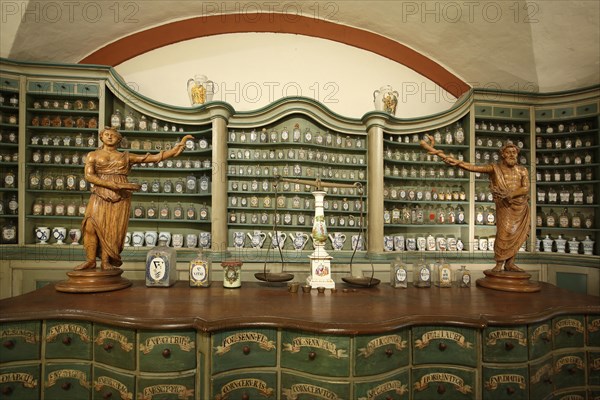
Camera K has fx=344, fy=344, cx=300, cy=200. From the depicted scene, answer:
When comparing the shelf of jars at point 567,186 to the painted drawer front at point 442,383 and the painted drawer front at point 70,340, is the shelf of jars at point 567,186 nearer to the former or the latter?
the painted drawer front at point 442,383

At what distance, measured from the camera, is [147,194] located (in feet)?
13.1

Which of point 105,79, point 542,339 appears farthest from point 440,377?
point 105,79

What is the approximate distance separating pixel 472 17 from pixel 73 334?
15.7ft

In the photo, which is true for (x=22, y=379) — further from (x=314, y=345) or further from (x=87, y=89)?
(x=87, y=89)

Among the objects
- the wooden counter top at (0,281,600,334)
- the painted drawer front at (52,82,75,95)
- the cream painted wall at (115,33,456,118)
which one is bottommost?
the wooden counter top at (0,281,600,334)

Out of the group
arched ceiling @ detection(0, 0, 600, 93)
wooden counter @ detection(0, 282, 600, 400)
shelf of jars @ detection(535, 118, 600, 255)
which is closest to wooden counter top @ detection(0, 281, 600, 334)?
wooden counter @ detection(0, 282, 600, 400)

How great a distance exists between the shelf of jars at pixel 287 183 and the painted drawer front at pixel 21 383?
252cm

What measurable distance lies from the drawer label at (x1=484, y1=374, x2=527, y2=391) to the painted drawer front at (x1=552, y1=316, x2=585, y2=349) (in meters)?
0.33

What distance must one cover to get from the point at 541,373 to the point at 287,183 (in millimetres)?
3061

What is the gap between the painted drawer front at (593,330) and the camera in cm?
188

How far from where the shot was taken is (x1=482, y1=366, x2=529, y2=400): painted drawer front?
166 centimetres

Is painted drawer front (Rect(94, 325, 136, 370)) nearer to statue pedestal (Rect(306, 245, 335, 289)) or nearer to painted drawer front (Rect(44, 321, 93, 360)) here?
painted drawer front (Rect(44, 321, 93, 360))

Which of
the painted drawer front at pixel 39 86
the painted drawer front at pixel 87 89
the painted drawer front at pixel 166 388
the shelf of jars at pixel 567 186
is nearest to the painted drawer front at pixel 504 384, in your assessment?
the painted drawer front at pixel 166 388

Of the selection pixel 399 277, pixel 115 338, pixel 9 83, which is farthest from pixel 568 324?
pixel 9 83
